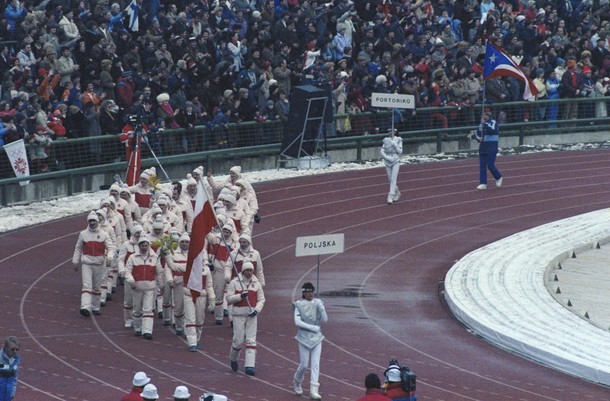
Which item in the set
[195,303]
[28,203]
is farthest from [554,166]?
[195,303]

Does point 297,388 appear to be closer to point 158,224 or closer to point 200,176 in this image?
point 200,176

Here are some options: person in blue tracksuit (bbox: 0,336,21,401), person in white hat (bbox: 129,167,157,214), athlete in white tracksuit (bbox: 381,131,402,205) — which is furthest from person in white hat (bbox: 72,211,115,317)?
athlete in white tracksuit (bbox: 381,131,402,205)

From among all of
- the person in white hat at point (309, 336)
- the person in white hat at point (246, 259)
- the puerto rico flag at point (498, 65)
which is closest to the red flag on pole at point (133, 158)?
the person in white hat at point (246, 259)

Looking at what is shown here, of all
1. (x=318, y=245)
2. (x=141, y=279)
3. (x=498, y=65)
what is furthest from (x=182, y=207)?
(x=498, y=65)

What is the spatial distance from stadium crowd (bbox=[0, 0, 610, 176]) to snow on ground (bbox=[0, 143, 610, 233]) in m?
0.71

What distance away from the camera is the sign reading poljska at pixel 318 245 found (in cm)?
2192

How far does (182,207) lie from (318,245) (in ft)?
17.1

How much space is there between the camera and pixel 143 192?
90.5 feet

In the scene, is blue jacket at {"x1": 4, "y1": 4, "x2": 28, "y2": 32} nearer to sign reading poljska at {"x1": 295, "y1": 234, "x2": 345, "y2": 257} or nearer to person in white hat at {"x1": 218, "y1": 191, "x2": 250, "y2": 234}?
person in white hat at {"x1": 218, "y1": 191, "x2": 250, "y2": 234}

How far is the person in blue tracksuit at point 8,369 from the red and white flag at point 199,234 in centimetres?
424

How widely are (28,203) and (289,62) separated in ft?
25.2

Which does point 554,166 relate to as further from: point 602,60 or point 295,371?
point 295,371

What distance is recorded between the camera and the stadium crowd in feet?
106

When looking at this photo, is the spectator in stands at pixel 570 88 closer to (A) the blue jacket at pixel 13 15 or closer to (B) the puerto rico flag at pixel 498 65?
(B) the puerto rico flag at pixel 498 65
